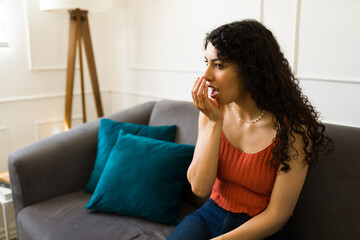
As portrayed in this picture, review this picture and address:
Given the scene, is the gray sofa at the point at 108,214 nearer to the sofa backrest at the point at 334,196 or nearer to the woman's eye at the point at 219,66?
the sofa backrest at the point at 334,196

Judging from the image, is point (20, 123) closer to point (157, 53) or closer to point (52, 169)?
point (52, 169)

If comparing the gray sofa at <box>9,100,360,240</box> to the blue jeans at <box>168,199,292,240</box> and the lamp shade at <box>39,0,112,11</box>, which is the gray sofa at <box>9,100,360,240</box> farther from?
the lamp shade at <box>39,0,112,11</box>

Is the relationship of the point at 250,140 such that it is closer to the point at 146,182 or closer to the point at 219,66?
the point at 219,66

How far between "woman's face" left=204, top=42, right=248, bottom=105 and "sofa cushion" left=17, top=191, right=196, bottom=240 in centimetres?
69

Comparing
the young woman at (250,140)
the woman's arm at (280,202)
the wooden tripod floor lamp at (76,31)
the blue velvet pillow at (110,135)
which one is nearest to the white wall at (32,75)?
the wooden tripod floor lamp at (76,31)

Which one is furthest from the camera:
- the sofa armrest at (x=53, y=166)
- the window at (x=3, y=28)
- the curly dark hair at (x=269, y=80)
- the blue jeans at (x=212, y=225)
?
the window at (x=3, y=28)

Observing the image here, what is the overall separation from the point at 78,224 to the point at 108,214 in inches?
6.0

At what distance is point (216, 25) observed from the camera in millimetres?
2049

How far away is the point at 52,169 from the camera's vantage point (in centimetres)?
180

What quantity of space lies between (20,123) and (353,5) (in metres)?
2.22

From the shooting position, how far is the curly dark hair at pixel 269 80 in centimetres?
112

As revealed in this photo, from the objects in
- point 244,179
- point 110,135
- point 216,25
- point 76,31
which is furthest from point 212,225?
point 76,31

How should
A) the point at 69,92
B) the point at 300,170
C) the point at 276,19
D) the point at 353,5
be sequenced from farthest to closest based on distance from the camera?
the point at 69,92, the point at 276,19, the point at 353,5, the point at 300,170

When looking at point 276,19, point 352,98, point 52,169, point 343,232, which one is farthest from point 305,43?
point 52,169
